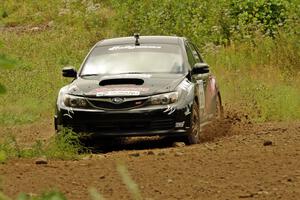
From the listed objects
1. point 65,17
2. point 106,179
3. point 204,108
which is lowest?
point 65,17

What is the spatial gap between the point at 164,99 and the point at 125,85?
473 mm

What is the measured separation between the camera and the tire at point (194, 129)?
37.6 ft

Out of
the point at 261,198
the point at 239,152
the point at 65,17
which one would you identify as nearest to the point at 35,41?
the point at 65,17

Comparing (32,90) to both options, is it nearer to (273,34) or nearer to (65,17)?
(273,34)

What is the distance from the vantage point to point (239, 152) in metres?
9.30

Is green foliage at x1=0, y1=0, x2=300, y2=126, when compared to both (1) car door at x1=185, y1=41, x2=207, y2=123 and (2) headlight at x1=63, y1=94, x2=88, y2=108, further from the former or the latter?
(2) headlight at x1=63, y1=94, x2=88, y2=108

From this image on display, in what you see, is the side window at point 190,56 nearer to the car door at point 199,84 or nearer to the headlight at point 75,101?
the car door at point 199,84

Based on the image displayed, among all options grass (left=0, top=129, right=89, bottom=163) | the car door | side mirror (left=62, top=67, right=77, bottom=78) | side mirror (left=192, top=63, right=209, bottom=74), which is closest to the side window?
the car door

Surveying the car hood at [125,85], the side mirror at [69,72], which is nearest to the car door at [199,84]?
the car hood at [125,85]

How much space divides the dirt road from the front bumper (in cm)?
100

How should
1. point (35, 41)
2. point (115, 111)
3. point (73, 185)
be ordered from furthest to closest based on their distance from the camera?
point (35, 41)
point (115, 111)
point (73, 185)

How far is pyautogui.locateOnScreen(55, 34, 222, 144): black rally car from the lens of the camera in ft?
36.3

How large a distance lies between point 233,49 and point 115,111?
1144cm

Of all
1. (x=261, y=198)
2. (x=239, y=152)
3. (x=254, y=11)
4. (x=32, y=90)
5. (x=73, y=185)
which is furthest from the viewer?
(x=254, y=11)
